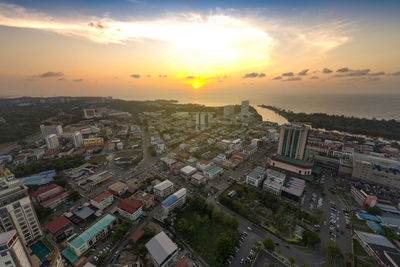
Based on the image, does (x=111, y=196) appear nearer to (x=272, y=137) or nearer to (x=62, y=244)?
(x=62, y=244)

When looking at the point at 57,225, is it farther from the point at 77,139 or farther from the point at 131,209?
the point at 77,139

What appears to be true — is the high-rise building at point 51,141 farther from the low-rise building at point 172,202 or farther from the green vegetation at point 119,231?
the low-rise building at point 172,202

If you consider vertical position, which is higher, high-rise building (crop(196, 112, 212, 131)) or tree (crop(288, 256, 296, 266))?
high-rise building (crop(196, 112, 212, 131))

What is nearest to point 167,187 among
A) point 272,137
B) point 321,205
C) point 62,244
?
point 62,244

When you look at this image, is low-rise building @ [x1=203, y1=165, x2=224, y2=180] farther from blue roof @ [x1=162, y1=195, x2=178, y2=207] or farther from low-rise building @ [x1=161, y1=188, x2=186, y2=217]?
blue roof @ [x1=162, y1=195, x2=178, y2=207]

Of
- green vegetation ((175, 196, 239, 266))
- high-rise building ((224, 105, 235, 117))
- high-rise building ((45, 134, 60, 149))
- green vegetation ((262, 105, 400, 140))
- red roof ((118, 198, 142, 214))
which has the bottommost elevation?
green vegetation ((175, 196, 239, 266))

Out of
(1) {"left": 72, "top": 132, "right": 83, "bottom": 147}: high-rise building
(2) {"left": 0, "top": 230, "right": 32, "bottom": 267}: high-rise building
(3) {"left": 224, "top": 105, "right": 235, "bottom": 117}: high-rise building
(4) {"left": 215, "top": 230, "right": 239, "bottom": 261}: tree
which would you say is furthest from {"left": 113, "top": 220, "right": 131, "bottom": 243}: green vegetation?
(3) {"left": 224, "top": 105, "right": 235, "bottom": 117}: high-rise building

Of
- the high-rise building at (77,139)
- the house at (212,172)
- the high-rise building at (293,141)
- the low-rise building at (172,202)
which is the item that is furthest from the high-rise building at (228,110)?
the low-rise building at (172,202)
